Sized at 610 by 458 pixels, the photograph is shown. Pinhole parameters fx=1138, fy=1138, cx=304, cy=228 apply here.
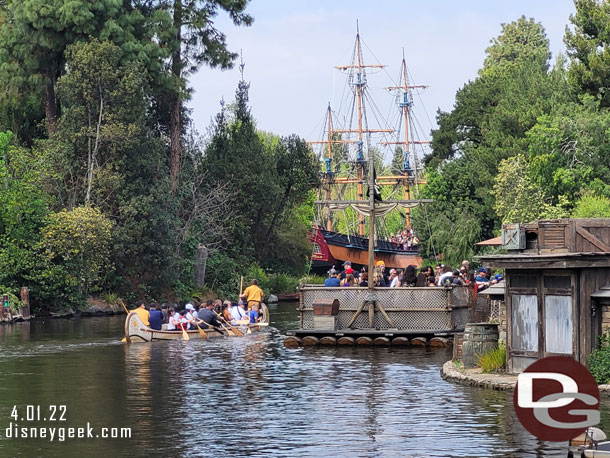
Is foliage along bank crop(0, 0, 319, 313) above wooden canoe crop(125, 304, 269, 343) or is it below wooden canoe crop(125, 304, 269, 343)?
above

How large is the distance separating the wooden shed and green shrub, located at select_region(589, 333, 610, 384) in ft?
0.50

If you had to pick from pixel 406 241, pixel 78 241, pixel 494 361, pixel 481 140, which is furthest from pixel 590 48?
pixel 406 241

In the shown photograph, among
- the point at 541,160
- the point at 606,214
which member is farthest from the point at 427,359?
the point at 541,160

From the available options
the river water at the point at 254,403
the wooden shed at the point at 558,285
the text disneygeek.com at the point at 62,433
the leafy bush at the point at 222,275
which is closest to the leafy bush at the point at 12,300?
the river water at the point at 254,403

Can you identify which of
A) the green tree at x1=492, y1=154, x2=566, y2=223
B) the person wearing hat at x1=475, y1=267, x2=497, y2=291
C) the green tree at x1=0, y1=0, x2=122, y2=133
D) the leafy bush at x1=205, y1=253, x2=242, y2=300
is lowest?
the person wearing hat at x1=475, y1=267, x2=497, y2=291

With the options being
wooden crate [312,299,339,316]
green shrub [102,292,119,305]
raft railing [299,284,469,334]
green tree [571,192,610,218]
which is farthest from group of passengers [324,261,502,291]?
green shrub [102,292,119,305]

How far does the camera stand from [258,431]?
827 inches

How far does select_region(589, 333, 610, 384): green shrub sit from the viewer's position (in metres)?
23.5

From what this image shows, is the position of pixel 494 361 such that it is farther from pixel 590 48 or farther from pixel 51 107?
pixel 51 107

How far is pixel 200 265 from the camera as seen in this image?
72062 millimetres

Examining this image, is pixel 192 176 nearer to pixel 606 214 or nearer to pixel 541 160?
pixel 541 160

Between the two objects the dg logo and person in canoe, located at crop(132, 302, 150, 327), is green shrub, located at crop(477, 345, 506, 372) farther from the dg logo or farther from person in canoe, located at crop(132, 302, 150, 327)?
person in canoe, located at crop(132, 302, 150, 327)

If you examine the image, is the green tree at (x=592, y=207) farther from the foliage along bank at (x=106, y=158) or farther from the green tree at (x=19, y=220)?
the green tree at (x=19, y=220)

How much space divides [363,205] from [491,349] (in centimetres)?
1485
